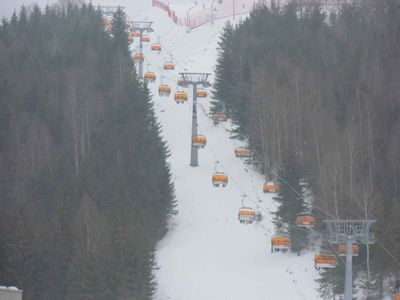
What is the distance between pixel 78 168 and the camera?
188 ft

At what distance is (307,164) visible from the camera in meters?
53.5

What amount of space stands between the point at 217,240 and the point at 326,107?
11.7 metres

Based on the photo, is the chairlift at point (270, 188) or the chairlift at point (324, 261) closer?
the chairlift at point (324, 261)

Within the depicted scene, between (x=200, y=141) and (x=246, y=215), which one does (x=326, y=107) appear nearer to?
(x=200, y=141)

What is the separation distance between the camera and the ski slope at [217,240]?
46.8 metres

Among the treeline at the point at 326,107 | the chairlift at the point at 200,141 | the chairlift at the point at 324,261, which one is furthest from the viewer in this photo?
the chairlift at the point at 200,141

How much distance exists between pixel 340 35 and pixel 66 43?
2230 centimetres

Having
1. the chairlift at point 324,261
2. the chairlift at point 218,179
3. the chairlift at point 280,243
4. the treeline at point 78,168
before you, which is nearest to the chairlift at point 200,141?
the treeline at point 78,168

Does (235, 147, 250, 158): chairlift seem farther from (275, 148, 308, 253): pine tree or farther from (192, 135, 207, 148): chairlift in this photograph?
(275, 148, 308, 253): pine tree

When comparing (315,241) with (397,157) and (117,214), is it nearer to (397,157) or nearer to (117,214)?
(397,157)

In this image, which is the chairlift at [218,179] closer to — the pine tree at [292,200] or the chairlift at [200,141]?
the pine tree at [292,200]

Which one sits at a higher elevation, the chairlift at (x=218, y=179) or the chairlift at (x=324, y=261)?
the chairlift at (x=218, y=179)

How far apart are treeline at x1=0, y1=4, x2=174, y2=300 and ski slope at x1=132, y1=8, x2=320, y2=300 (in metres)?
1.76

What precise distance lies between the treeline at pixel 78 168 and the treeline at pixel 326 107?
6.66m
